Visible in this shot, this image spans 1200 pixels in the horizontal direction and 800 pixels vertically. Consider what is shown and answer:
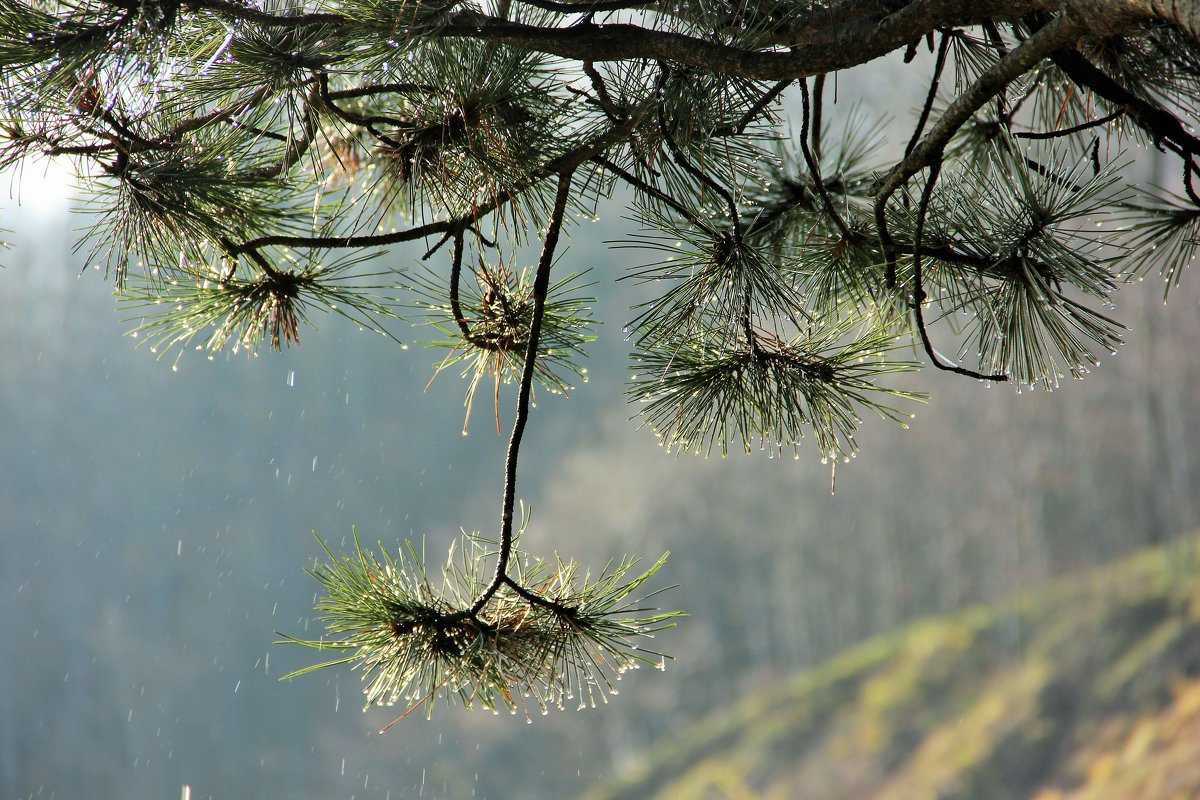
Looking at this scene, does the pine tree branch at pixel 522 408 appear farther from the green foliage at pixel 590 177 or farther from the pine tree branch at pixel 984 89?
the pine tree branch at pixel 984 89

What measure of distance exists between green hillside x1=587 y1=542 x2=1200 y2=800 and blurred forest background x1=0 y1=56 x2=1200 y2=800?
0.25m

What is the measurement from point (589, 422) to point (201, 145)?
34.6 feet

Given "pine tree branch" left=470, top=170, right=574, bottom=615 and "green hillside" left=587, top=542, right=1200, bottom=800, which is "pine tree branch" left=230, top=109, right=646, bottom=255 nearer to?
"pine tree branch" left=470, top=170, right=574, bottom=615

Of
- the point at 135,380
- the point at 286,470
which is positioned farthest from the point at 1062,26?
the point at 135,380

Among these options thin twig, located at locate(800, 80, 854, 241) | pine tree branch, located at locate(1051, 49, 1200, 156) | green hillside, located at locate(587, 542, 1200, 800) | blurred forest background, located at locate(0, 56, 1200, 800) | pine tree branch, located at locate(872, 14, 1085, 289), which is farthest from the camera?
blurred forest background, located at locate(0, 56, 1200, 800)

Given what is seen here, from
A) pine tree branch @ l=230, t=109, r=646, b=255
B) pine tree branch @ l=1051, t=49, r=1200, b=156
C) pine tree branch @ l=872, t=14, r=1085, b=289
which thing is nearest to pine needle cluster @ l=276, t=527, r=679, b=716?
pine tree branch @ l=230, t=109, r=646, b=255

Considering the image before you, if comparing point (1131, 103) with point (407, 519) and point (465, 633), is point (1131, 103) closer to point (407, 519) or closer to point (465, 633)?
point (465, 633)

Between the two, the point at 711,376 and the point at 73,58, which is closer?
the point at 73,58

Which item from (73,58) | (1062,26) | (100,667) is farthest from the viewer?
(100,667)

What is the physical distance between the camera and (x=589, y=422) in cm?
1144

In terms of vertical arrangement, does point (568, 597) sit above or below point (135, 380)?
below

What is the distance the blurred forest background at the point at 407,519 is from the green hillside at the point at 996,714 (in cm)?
25

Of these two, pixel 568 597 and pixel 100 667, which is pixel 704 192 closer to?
pixel 568 597

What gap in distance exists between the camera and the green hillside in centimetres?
579
